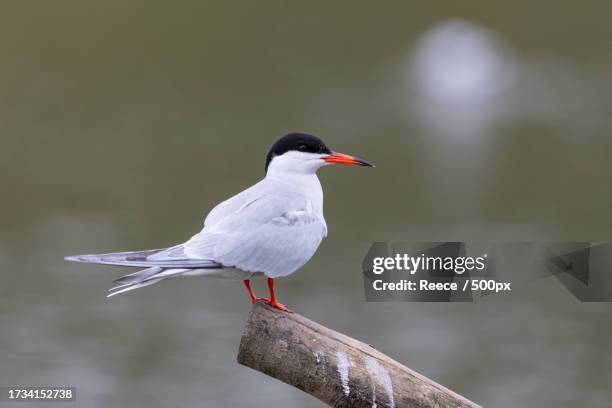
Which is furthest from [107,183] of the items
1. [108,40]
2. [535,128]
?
[535,128]

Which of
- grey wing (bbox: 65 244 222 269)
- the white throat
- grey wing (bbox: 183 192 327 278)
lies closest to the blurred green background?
the white throat

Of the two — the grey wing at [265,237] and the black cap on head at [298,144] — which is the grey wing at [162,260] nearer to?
the grey wing at [265,237]

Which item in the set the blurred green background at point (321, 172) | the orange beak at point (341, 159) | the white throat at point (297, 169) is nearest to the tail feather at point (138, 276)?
the white throat at point (297, 169)

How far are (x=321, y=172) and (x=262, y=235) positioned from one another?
4778 mm

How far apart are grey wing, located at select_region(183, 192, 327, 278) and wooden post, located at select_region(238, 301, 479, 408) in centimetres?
21

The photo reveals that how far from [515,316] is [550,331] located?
252 millimetres

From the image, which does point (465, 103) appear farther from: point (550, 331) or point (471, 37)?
point (550, 331)

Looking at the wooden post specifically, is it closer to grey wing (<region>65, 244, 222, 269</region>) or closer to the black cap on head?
grey wing (<region>65, 244, 222, 269</region>)

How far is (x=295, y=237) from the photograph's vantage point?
3.22 metres

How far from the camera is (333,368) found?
2893 millimetres

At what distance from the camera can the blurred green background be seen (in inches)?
246

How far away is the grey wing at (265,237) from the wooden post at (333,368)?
0.21 m

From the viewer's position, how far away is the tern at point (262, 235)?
2.96 meters

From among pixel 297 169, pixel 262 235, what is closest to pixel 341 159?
pixel 297 169
